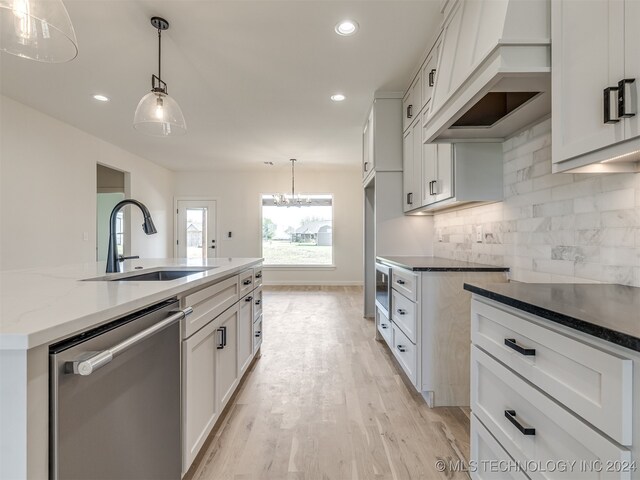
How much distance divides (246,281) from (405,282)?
1.18 meters

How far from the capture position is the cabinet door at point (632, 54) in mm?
813

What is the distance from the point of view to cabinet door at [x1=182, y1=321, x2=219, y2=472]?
50.8 inches

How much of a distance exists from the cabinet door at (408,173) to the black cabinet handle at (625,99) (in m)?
2.00

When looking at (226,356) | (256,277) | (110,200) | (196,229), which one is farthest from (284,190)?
(226,356)

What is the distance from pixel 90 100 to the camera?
3.54 m

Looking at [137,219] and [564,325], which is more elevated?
[137,219]

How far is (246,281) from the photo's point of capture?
234cm

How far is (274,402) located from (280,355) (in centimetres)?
83

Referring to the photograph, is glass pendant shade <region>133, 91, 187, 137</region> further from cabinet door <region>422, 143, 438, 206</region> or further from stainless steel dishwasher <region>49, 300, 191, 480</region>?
cabinet door <region>422, 143, 438, 206</region>

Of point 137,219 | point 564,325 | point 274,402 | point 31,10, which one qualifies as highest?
point 31,10

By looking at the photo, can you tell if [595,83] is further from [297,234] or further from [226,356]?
[297,234]

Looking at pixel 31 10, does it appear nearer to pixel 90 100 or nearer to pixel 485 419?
pixel 485 419

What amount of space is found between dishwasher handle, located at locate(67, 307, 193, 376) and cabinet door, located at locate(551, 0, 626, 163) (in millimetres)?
1444

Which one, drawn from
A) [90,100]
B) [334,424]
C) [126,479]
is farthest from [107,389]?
[90,100]
